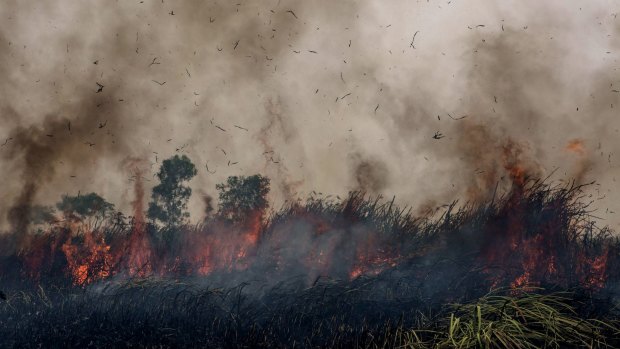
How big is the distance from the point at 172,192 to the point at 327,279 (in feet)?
64.4

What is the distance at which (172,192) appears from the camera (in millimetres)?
33156

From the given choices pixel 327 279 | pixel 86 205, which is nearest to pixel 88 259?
pixel 327 279

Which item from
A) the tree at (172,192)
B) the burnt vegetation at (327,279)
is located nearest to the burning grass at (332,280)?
the burnt vegetation at (327,279)

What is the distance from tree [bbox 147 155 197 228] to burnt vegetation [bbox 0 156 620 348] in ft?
19.9

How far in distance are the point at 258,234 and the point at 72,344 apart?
1006 centimetres

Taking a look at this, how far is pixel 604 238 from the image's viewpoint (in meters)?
20.5

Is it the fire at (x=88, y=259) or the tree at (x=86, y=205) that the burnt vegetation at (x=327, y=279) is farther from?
the tree at (x=86, y=205)

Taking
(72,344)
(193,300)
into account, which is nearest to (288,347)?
(193,300)

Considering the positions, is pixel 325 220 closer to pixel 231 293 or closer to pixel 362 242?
pixel 362 242

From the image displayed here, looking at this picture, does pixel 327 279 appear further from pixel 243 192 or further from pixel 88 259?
pixel 243 192

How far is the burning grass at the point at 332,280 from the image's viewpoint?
10609 millimetres

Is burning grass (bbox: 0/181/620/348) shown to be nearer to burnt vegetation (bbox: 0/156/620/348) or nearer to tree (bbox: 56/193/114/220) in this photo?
burnt vegetation (bbox: 0/156/620/348)

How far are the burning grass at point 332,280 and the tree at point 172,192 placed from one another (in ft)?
26.1

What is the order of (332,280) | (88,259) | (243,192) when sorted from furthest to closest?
(243,192) → (88,259) → (332,280)
